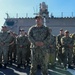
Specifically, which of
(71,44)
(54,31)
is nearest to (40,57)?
(71,44)

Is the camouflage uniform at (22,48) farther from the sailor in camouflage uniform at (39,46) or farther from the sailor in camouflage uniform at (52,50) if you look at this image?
the sailor in camouflage uniform at (39,46)

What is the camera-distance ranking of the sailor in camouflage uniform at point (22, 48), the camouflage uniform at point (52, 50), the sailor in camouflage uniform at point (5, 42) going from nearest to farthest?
the sailor in camouflage uniform at point (5, 42)
the sailor in camouflage uniform at point (22, 48)
the camouflage uniform at point (52, 50)

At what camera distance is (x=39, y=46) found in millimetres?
8266

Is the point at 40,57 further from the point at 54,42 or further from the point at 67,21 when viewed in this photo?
the point at 67,21

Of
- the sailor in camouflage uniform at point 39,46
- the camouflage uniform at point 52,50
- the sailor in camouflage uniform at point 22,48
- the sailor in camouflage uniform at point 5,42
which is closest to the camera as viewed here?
the sailor in camouflage uniform at point 39,46

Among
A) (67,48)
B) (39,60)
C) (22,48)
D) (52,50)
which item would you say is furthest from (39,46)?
(67,48)

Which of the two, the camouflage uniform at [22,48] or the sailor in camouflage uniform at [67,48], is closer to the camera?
the camouflage uniform at [22,48]

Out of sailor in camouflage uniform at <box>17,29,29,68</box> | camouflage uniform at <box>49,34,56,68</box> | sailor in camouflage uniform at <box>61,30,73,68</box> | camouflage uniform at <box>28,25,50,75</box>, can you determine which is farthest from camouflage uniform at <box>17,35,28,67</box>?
camouflage uniform at <box>28,25,50,75</box>

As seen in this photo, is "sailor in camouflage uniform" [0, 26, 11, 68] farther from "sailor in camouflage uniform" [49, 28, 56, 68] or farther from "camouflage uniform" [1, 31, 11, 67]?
"sailor in camouflage uniform" [49, 28, 56, 68]


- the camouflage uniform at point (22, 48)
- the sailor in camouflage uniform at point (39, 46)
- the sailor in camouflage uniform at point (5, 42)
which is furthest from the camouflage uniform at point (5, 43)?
the sailor in camouflage uniform at point (39, 46)

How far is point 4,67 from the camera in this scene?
1137 centimetres

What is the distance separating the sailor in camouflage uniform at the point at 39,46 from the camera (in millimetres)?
8281

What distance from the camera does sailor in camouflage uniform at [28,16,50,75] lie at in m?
8.28

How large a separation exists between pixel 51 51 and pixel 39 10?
4109cm
